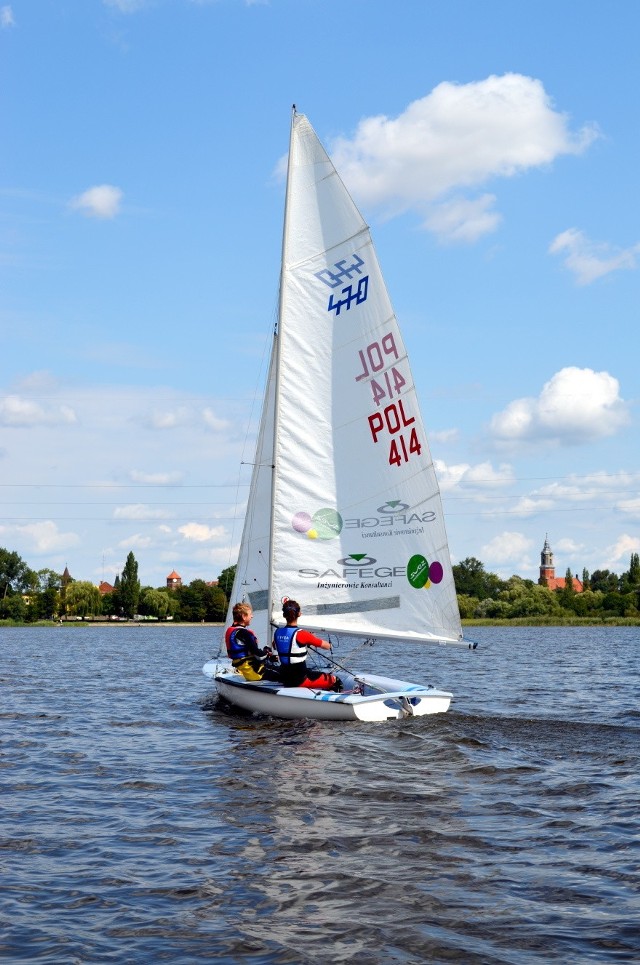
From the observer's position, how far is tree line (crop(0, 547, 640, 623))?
10669 cm

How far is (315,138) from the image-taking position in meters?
17.3

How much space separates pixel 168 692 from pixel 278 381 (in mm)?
11187

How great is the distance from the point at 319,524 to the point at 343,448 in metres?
1.37

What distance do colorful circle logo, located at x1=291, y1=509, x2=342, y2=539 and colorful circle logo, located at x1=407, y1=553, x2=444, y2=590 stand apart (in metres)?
1.38

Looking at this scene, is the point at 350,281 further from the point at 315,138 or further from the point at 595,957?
the point at 595,957

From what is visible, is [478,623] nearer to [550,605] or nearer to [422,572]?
[550,605]

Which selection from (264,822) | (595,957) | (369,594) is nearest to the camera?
(595,957)

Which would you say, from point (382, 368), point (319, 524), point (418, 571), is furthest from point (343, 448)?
point (418, 571)

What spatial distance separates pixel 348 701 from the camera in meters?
15.1

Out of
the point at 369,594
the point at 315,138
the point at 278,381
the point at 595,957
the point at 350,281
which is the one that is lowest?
the point at 595,957

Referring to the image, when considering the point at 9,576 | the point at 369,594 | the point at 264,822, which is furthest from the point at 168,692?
the point at 9,576

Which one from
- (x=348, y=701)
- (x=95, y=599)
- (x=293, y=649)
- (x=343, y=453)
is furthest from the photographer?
(x=95, y=599)

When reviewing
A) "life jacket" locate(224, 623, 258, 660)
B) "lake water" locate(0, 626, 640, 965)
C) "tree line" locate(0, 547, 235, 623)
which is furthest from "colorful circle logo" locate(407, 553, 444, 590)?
"tree line" locate(0, 547, 235, 623)

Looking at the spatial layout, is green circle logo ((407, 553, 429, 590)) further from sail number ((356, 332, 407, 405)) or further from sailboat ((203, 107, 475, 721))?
sail number ((356, 332, 407, 405))
